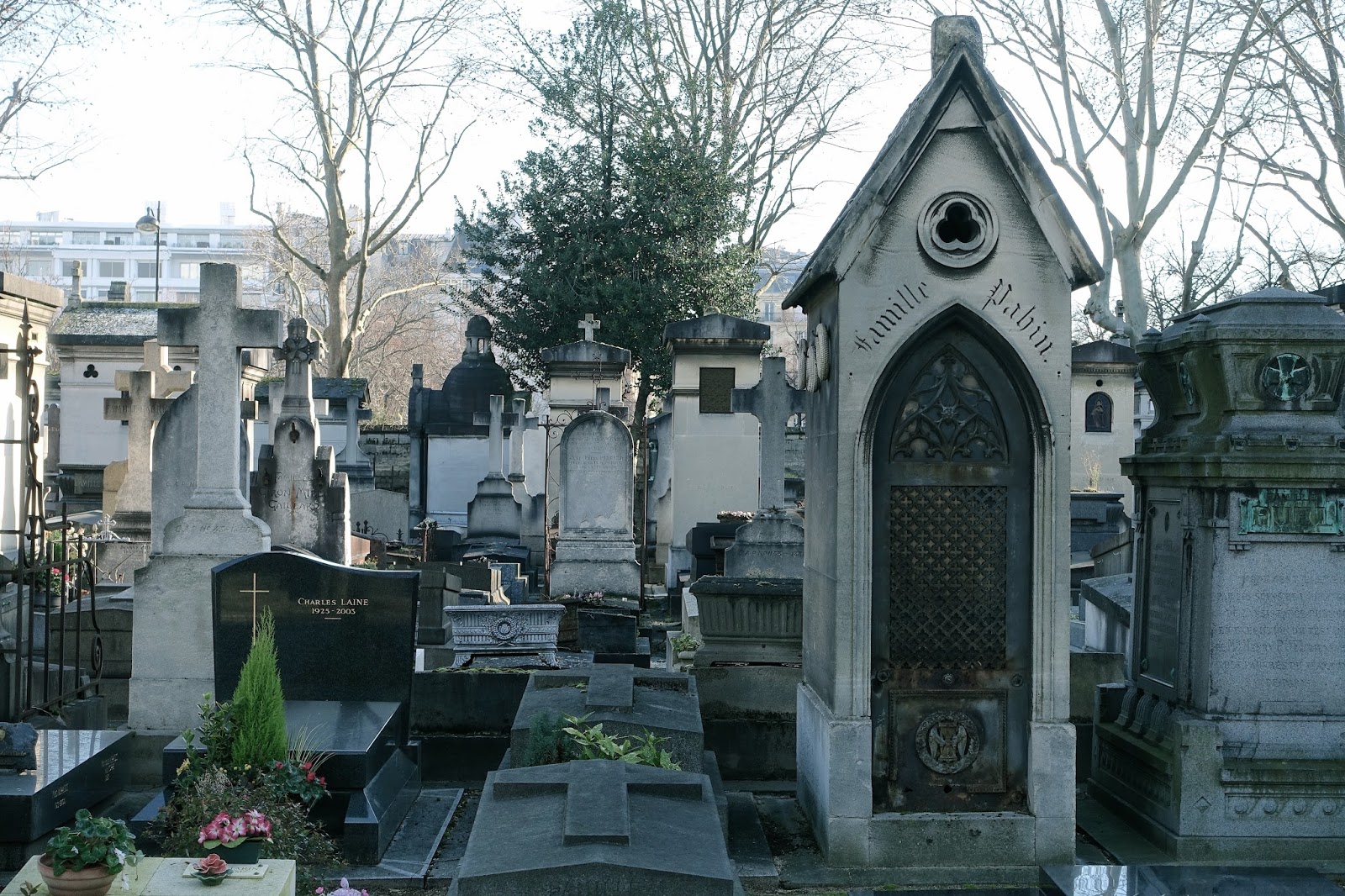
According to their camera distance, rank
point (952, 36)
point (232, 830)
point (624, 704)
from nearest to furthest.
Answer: point (232, 830)
point (952, 36)
point (624, 704)

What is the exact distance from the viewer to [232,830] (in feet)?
15.8

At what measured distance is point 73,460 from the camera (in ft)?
97.4

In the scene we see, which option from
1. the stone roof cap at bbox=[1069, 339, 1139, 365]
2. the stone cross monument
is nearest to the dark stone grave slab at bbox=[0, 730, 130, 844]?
the stone cross monument

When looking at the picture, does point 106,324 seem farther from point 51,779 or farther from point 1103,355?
point 51,779

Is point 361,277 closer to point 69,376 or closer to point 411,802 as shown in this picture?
point 69,376

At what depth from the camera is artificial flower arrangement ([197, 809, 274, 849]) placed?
4758mm

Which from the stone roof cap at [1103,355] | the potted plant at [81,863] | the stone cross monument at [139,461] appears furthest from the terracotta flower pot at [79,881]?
the stone roof cap at [1103,355]

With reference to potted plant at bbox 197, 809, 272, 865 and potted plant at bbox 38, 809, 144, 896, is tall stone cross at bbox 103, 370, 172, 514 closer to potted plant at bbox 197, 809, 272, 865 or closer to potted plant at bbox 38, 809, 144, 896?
potted plant at bbox 197, 809, 272, 865

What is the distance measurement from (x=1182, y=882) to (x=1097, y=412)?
24.8 metres

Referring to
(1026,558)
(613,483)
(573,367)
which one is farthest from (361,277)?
(1026,558)

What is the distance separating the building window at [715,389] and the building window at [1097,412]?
12287mm

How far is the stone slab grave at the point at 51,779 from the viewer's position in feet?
18.5

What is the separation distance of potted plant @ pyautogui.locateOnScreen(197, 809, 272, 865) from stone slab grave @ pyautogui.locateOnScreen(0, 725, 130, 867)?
1.33m

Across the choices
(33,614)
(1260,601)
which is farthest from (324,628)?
(1260,601)
